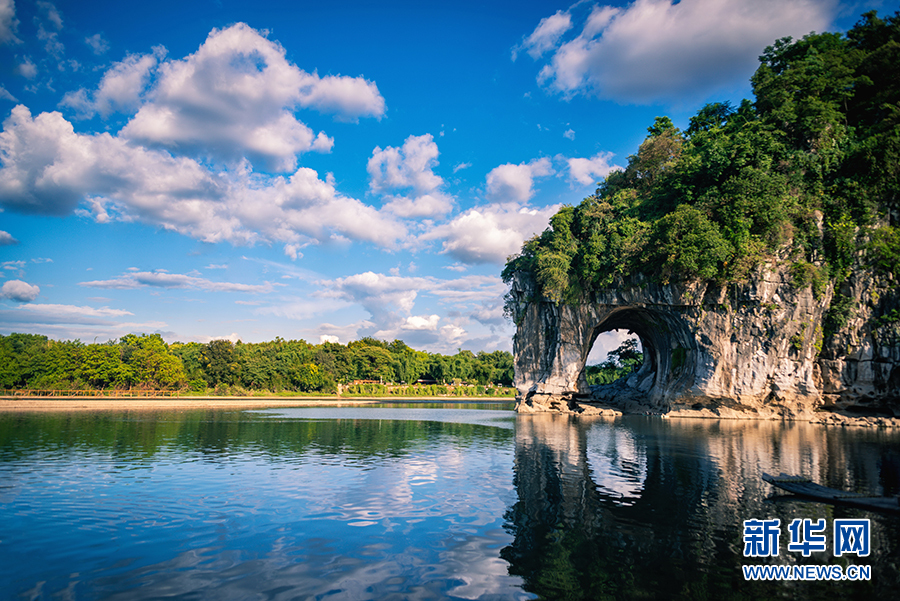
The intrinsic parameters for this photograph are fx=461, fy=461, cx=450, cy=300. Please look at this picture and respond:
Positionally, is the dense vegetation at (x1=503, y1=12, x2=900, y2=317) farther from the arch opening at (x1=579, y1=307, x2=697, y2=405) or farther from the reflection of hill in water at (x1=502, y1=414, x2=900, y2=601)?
the reflection of hill in water at (x1=502, y1=414, x2=900, y2=601)

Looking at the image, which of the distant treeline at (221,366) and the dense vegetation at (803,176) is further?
the distant treeline at (221,366)

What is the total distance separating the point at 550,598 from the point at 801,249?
130 feet

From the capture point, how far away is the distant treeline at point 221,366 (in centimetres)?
6038

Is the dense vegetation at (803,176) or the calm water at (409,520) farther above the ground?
the dense vegetation at (803,176)

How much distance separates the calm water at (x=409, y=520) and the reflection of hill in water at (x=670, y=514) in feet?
0.18

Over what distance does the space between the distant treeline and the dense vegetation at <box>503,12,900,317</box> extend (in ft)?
213

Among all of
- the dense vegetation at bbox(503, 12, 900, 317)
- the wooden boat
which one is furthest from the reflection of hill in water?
the dense vegetation at bbox(503, 12, 900, 317)

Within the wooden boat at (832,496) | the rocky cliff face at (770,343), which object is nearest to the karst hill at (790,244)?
the rocky cliff face at (770,343)

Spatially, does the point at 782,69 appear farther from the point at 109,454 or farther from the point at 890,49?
the point at 109,454

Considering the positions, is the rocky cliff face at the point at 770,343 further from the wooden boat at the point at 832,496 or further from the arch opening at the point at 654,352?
the wooden boat at the point at 832,496

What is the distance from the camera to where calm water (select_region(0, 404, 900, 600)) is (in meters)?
7.42

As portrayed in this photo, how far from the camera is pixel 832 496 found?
11.6 meters

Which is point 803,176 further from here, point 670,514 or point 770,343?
point 670,514

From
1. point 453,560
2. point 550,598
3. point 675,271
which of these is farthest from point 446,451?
point 675,271
